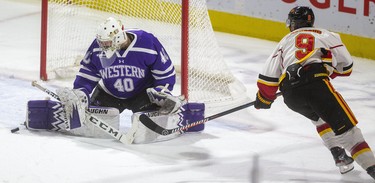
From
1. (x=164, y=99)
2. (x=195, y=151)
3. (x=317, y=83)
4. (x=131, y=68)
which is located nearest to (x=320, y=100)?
(x=317, y=83)

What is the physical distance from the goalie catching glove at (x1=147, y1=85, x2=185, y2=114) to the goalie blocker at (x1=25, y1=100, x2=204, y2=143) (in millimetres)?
40

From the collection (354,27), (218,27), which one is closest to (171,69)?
(354,27)

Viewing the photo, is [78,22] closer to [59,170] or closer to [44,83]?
[44,83]

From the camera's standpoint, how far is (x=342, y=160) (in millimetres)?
5094

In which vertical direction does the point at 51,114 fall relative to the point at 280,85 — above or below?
below

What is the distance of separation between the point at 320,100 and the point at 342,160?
346 mm

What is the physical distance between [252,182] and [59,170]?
1.91 metres

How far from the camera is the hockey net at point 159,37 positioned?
6555mm

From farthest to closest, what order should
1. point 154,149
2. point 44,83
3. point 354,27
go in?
point 354,27, point 44,83, point 154,149

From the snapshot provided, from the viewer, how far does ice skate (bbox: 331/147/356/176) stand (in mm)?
5094

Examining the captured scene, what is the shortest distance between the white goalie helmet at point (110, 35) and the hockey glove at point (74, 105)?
0.29 meters

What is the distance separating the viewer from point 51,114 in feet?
19.0

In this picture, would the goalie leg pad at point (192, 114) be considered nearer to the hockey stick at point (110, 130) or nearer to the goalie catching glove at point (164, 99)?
the goalie catching glove at point (164, 99)

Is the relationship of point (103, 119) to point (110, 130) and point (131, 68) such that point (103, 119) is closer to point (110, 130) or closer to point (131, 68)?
point (110, 130)
